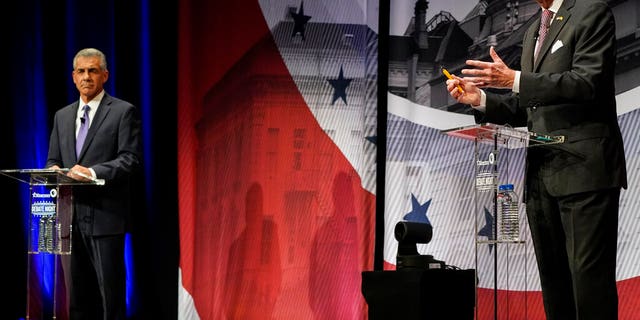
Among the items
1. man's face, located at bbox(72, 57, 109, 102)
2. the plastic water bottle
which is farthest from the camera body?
man's face, located at bbox(72, 57, 109, 102)

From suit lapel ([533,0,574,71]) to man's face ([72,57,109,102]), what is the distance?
233 cm

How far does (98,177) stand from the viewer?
150 inches

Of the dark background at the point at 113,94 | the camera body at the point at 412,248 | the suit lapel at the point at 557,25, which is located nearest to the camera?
the suit lapel at the point at 557,25

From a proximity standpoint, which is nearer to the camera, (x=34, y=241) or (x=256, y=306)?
(x=34, y=241)

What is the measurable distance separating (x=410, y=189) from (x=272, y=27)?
4.50 feet

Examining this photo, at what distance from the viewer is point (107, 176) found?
389 centimetres

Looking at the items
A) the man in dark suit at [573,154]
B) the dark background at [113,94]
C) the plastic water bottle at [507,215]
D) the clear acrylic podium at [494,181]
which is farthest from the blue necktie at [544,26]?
the dark background at [113,94]

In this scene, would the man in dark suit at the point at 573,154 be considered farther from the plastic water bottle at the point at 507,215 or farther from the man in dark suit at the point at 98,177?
the man in dark suit at the point at 98,177

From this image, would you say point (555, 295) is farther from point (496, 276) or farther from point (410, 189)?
point (410, 189)

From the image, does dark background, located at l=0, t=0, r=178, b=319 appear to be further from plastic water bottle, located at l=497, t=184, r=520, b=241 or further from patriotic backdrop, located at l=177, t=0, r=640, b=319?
plastic water bottle, located at l=497, t=184, r=520, b=241

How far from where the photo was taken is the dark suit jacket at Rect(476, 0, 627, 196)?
279 cm

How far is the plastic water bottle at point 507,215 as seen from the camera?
2725mm

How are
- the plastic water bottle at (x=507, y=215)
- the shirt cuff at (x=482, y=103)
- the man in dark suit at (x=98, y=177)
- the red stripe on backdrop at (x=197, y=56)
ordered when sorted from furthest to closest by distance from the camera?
the red stripe on backdrop at (x=197, y=56) < the man in dark suit at (x=98, y=177) < the shirt cuff at (x=482, y=103) < the plastic water bottle at (x=507, y=215)

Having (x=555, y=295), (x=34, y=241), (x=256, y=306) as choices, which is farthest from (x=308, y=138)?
(x=555, y=295)
